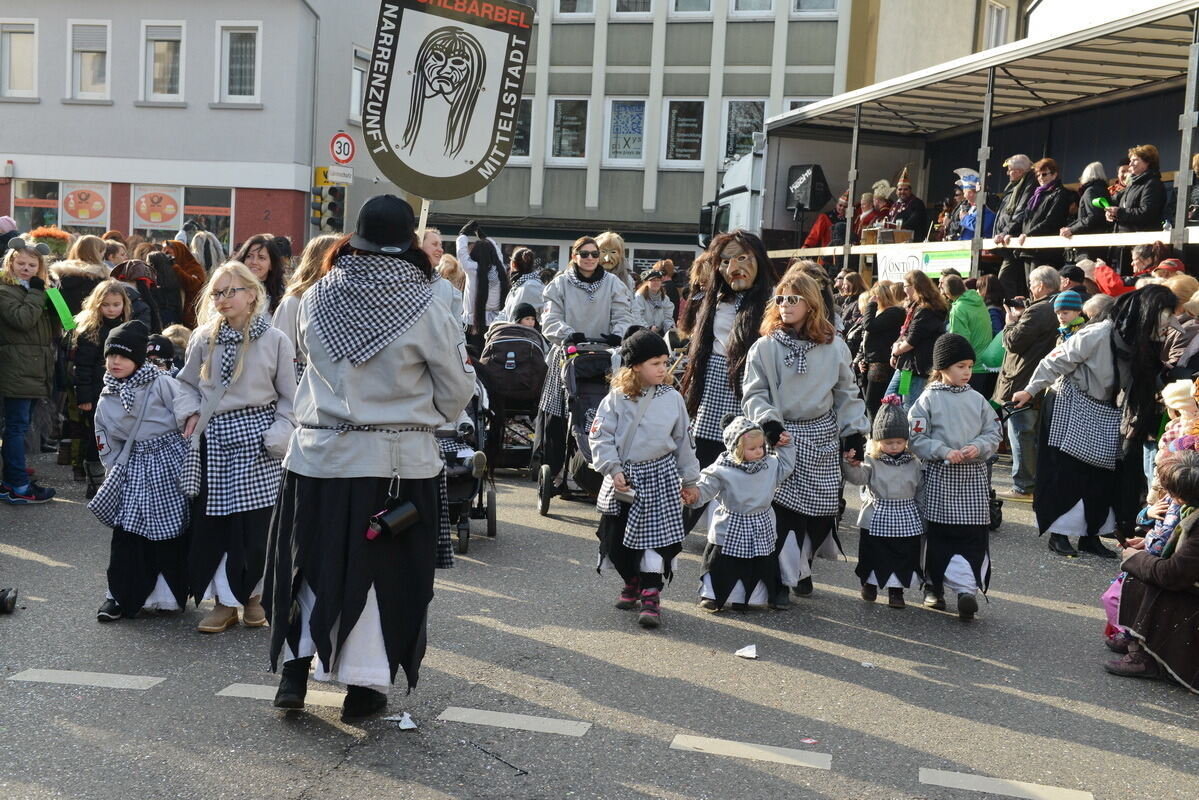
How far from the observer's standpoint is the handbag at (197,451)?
6.23 m

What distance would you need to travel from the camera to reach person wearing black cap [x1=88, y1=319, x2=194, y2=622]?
21.2ft

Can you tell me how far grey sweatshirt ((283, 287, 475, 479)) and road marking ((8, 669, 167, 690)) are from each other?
1240 millimetres

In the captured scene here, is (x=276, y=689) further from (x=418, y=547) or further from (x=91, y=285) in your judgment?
A: (x=91, y=285)

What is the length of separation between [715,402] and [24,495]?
518 cm

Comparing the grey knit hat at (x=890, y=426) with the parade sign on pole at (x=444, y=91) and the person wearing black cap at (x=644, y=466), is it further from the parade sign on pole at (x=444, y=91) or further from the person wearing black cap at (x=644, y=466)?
the parade sign on pole at (x=444, y=91)

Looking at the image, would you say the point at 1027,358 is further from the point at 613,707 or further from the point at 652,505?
the point at 613,707

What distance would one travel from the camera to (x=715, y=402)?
784cm

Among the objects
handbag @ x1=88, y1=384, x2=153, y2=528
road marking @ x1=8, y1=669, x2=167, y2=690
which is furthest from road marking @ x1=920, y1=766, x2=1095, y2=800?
handbag @ x1=88, y1=384, x2=153, y2=528

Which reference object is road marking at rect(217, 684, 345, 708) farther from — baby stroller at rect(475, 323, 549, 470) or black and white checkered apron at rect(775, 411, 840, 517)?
baby stroller at rect(475, 323, 549, 470)

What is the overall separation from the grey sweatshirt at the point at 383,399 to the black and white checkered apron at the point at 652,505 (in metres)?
2.08

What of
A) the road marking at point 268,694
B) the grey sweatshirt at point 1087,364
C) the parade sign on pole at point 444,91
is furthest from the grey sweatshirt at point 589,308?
the road marking at point 268,694

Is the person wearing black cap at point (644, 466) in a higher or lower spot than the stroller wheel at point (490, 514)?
higher

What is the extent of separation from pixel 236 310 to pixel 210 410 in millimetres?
473

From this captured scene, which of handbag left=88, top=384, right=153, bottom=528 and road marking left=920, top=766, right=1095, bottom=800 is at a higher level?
handbag left=88, top=384, right=153, bottom=528
